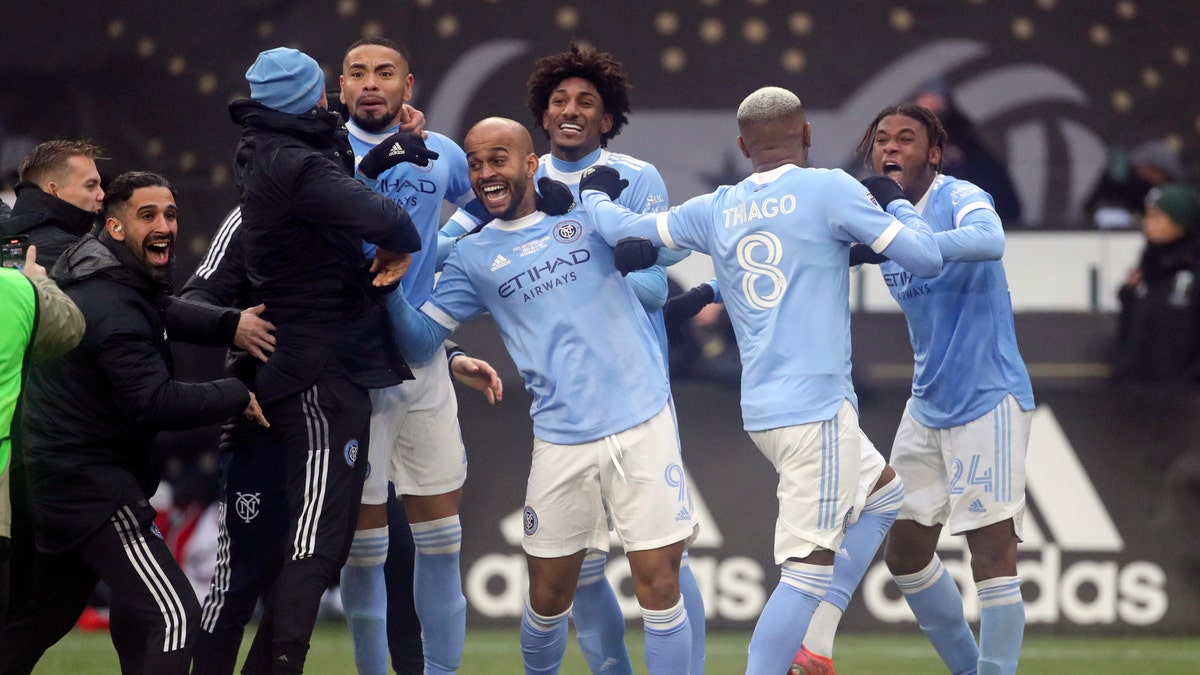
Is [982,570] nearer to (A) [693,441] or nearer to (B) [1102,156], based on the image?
(A) [693,441]

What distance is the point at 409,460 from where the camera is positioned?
16.3 ft

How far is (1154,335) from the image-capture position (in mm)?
7645

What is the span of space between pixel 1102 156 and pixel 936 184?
10.2 feet

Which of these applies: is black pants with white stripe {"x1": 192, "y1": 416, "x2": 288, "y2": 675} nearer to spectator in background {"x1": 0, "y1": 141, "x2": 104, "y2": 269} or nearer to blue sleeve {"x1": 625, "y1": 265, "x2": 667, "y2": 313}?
spectator in background {"x1": 0, "y1": 141, "x2": 104, "y2": 269}

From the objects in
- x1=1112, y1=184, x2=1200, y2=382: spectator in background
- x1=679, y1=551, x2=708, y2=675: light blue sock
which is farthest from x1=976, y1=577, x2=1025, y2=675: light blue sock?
x1=1112, y1=184, x2=1200, y2=382: spectator in background

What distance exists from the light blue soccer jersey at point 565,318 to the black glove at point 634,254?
0.11 m

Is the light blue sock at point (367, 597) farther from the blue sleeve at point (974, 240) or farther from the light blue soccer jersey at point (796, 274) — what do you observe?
the blue sleeve at point (974, 240)

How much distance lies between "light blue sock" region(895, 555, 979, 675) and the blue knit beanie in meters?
2.57

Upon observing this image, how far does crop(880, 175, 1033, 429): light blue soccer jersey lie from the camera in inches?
195

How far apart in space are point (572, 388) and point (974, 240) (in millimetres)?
1346

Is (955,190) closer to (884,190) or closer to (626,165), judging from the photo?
(884,190)

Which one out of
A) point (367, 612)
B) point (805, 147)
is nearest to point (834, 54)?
point (805, 147)

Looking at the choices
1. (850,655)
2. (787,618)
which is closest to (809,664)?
(787,618)

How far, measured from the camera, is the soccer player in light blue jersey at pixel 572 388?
4441 mm
